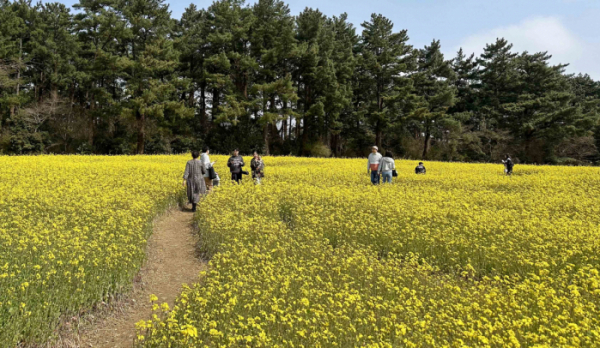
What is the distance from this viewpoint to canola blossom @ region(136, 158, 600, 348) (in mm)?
3688

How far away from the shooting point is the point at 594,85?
63594 millimetres

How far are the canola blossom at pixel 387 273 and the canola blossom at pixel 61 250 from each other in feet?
3.28

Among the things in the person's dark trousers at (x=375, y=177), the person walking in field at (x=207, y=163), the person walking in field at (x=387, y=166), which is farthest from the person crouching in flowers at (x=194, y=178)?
the person walking in field at (x=387, y=166)

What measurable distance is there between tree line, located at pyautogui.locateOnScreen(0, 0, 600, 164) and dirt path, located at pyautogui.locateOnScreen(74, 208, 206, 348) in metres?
28.0

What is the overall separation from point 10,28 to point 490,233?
43648 mm

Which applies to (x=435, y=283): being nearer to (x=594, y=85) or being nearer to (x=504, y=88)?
(x=504, y=88)

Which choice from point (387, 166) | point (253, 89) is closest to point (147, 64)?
point (253, 89)

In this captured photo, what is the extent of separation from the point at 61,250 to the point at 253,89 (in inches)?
1302

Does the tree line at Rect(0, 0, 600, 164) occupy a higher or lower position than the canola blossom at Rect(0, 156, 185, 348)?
higher

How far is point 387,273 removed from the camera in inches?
219

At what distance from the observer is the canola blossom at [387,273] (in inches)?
145

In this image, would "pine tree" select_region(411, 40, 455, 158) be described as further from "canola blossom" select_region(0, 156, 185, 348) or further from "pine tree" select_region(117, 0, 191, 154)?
"canola blossom" select_region(0, 156, 185, 348)

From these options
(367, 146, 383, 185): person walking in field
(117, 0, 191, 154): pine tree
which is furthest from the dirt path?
(117, 0, 191, 154): pine tree

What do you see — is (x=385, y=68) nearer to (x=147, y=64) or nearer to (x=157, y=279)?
(x=147, y=64)
